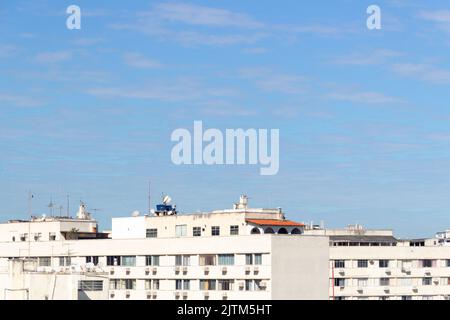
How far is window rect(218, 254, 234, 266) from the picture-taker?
363ft

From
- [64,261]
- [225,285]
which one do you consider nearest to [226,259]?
[225,285]

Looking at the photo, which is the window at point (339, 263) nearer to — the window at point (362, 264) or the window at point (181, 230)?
the window at point (362, 264)

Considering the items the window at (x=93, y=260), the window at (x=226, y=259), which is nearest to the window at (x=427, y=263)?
the window at (x=226, y=259)

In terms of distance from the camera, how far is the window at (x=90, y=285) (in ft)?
291

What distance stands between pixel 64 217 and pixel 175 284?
95.5 ft

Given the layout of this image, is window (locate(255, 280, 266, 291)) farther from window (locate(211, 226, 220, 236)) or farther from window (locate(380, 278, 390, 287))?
window (locate(380, 278, 390, 287))

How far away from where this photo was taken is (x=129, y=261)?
120 meters

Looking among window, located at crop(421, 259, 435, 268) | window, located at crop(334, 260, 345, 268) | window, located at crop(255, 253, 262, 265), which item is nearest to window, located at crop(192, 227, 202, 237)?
window, located at crop(255, 253, 262, 265)

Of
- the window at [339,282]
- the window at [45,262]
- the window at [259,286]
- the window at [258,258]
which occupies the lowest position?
the window at [259,286]

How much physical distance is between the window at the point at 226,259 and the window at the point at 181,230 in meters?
9.57

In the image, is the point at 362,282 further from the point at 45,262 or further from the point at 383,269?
the point at 45,262
